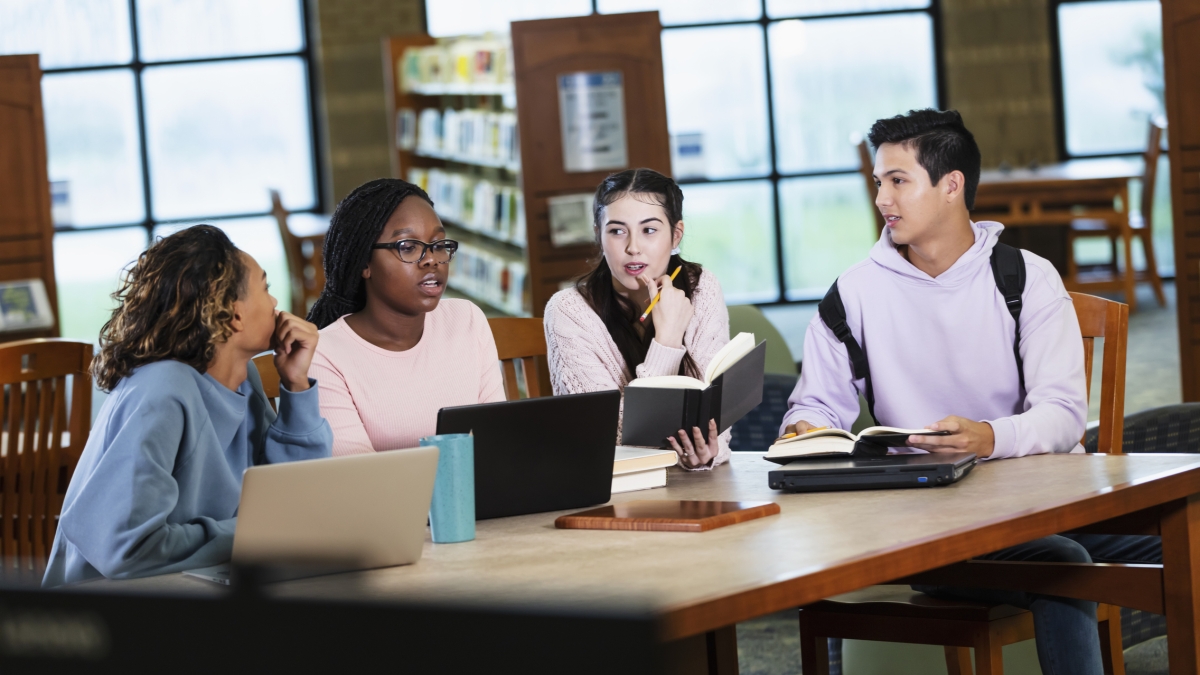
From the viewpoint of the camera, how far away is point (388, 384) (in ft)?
6.64

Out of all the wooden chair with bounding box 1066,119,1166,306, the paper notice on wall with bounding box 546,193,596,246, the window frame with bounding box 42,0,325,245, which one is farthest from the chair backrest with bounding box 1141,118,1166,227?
the window frame with bounding box 42,0,325,245

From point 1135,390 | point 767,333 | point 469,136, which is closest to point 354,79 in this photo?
point 469,136

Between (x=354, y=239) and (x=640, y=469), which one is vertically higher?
(x=354, y=239)

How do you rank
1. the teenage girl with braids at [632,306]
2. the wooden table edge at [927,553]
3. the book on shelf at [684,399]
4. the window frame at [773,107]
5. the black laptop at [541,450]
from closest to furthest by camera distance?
the wooden table edge at [927,553] → the black laptop at [541,450] → the book on shelf at [684,399] → the teenage girl with braids at [632,306] → the window frame at [773,107]

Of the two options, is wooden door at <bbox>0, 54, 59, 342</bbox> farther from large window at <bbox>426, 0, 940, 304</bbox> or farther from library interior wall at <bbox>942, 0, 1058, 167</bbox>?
library interior wall at <bbox>942, 0, 1058, 167</bbox>

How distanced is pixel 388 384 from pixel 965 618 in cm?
96

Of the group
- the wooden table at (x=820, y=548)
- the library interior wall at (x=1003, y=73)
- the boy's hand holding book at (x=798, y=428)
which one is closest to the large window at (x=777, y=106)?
the library interior wall at (x=1003, y=73)

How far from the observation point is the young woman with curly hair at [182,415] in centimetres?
141

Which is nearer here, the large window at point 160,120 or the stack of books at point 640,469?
the stack of books at point 640,469

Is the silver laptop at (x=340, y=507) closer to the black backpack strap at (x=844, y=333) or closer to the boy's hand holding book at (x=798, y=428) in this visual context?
the boy's hand holding book at (x=798, y=428)

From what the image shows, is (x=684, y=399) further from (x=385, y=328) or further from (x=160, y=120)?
(x=160, y=120)

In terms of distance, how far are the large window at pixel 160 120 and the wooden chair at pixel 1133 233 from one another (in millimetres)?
5270

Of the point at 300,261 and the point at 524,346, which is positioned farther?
the point at 300,261

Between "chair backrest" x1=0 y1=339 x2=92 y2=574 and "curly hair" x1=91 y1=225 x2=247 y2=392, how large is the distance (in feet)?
3.30
